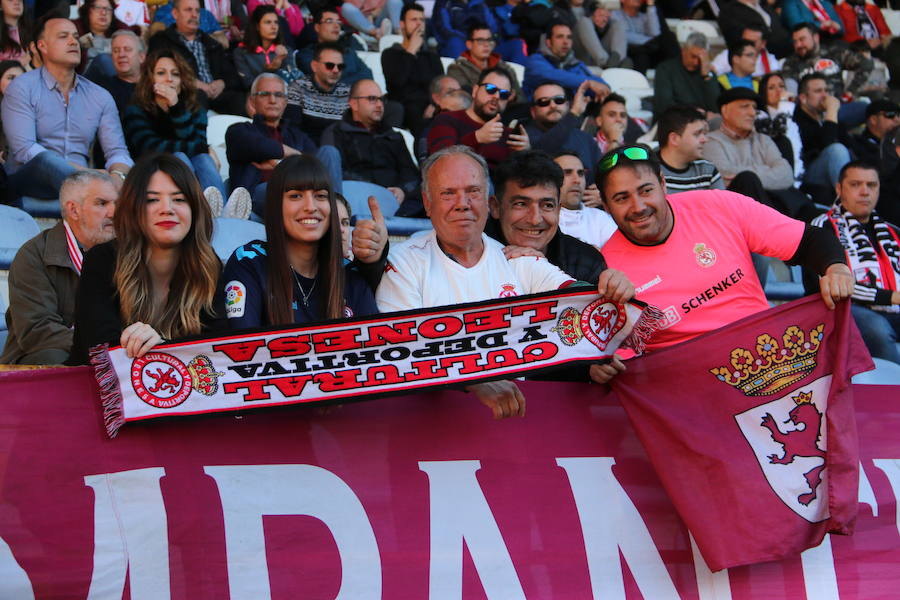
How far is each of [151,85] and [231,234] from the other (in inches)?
58.5

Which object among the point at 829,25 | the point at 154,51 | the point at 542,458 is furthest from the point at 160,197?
the point at 829,25

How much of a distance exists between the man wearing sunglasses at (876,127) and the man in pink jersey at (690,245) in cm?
657

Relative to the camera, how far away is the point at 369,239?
4016 millimetres

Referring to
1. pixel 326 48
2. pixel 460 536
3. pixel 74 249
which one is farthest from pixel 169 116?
pixel 460 536

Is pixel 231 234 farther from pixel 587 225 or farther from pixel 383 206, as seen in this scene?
pixel 587 225

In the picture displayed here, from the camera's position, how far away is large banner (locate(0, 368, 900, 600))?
3.64 metres

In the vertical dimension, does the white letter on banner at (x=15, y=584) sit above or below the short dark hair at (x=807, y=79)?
below

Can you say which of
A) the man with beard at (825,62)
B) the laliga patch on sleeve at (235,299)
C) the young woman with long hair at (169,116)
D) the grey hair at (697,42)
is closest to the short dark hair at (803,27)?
the man with beard at (825,62)

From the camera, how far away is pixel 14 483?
3633 mm

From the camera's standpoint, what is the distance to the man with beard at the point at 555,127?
26.2 ft

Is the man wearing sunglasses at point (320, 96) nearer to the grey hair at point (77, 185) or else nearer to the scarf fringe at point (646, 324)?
the grey hair at point (77, 185)

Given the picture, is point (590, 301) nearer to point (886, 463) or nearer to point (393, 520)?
point (393, 520)

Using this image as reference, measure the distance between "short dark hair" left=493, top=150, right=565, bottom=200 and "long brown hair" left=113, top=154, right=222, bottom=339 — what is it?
1.40 m

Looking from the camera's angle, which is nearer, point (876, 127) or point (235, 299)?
point (235, 299)
